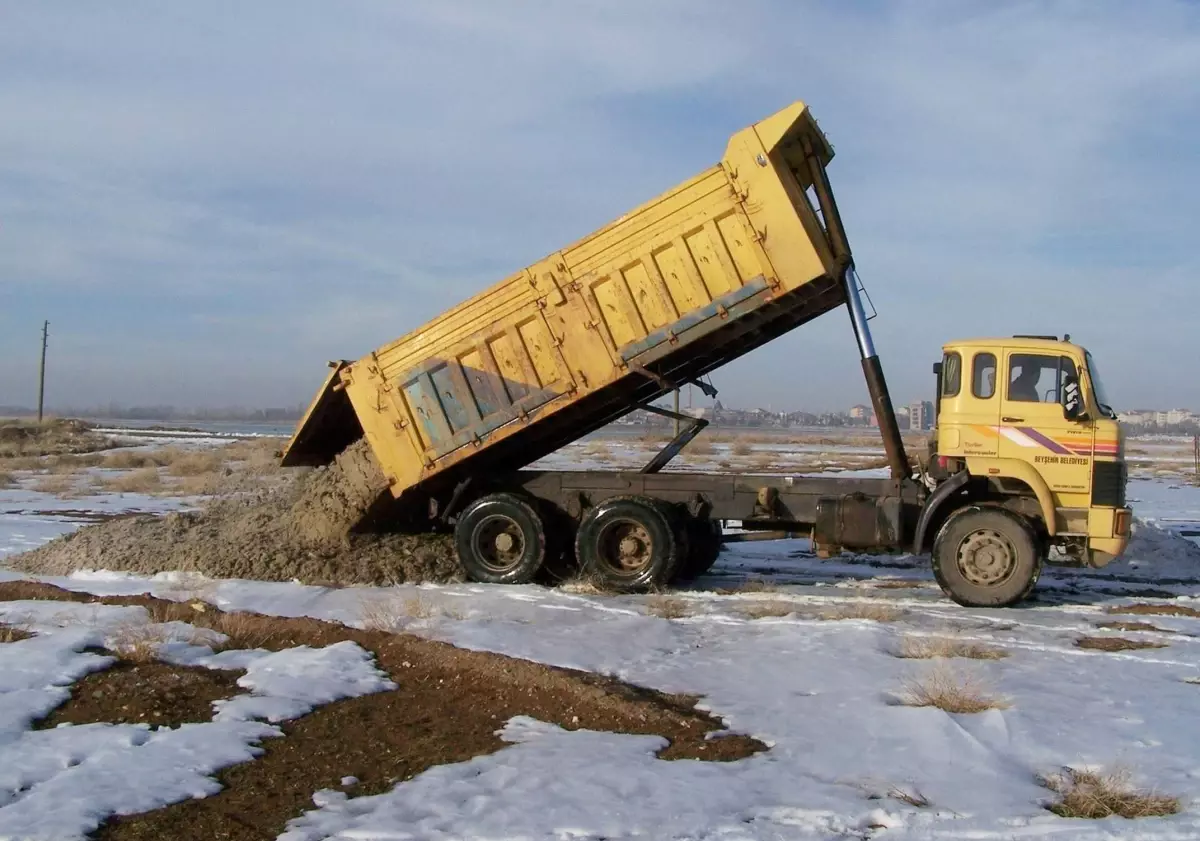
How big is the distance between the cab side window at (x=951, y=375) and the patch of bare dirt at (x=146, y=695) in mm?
7170

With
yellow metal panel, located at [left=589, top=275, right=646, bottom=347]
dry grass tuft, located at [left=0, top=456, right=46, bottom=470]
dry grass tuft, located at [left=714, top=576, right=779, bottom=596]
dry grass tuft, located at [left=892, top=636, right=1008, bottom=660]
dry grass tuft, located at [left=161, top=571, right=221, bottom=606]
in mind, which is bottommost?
dry grass tuft, located at [left=161, top=571, right=221, bottom=606]

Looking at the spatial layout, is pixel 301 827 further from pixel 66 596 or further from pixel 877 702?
pixel 66 596

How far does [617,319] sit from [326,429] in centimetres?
401

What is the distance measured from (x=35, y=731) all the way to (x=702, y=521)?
23.4 feet

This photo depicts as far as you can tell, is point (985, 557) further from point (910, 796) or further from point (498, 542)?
point (910, 796)

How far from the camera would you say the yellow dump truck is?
10.1 meters

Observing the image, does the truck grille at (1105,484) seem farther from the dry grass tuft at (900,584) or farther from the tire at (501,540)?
the tire at (501,540)

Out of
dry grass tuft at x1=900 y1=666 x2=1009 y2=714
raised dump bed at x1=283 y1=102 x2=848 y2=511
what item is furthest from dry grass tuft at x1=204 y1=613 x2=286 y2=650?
dry grass tuft at x1=900 y1=666 x2=1009 y2=714

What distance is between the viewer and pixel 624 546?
1135 centimetres

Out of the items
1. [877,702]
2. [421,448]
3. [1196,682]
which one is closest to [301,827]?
[877,702]

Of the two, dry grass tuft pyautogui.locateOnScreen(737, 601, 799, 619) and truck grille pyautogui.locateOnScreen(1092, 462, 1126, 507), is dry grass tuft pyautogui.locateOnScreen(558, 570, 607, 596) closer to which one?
dry grass tuft pyautogui.locateOnScreen(737, 601, 799, 619)

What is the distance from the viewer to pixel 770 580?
Answer: 12453 millimetres

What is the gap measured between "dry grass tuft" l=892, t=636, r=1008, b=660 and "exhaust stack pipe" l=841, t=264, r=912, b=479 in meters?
2.76

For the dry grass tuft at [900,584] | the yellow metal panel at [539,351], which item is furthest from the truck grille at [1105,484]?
the yellow metal panel at [539,351]
